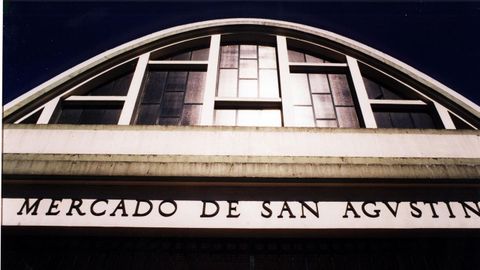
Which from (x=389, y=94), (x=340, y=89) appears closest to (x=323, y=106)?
(x=340, y=89)

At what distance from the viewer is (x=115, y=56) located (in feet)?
33.3

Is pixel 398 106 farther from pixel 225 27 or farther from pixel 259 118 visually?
pixel 225 27

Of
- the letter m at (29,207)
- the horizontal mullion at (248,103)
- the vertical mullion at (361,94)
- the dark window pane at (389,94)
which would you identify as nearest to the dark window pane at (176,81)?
the horizontal mullion at (248,103)

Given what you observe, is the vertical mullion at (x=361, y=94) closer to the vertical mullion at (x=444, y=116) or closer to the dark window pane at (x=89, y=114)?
the vertical mullion at (x=444, y=116)

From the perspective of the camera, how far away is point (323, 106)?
887cm

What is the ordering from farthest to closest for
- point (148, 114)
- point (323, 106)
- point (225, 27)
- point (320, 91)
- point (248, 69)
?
point (225, 27)
point (248, 69)
point (320, 91)
point (323, 106)
point (148, 114)

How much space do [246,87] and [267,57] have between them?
77.2 inches

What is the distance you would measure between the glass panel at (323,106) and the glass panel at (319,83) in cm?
26

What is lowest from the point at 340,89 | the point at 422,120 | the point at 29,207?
the point at 29,207

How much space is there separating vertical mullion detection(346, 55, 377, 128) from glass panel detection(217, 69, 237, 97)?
11.3 feet

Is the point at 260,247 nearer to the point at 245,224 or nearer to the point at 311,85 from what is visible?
the point at 245,224

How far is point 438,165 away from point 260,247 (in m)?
3.54

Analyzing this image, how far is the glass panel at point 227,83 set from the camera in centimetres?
930

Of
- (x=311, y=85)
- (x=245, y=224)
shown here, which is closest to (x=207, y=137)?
(x=245, y=224)
